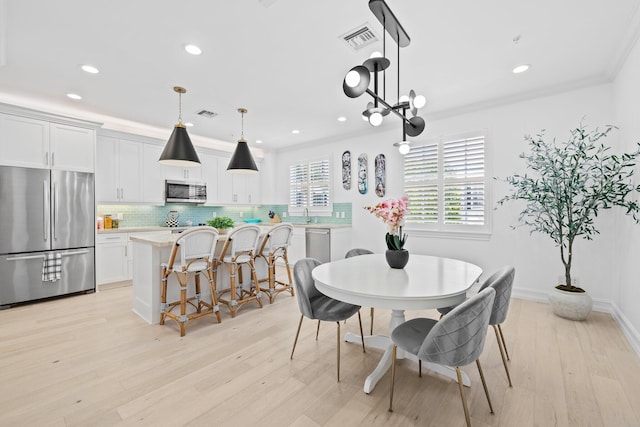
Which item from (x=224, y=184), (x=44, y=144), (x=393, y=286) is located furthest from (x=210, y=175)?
(x=393, y=286)

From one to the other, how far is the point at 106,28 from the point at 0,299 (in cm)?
354

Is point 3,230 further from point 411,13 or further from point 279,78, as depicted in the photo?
point 411,13

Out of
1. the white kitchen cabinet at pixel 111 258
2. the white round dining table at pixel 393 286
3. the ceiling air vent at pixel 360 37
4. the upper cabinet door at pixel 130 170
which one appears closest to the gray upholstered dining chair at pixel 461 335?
the white round dining table at pixel 393 286

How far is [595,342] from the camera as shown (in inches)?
102

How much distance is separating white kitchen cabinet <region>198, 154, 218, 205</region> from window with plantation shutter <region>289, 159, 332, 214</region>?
1667mm

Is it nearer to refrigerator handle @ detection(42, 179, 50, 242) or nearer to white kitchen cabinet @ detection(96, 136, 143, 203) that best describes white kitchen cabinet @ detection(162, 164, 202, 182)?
white kitchen cabinet @ detection(96, 136, 143, 203)

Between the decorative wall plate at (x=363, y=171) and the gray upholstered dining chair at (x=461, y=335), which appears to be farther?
the decorative wall plate at (x=363, y=171)

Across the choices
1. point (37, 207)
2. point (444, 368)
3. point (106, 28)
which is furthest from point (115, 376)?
point (37, 207)

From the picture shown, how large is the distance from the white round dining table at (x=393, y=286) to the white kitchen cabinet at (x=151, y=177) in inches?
170

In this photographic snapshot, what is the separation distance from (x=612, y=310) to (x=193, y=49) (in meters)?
5.22

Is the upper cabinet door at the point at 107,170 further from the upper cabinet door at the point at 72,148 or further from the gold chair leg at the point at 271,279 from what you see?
the gold chair leg at the point at 271,279

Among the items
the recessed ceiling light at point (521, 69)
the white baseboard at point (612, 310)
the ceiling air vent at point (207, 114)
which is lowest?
the white baseboard at point (612, 310)

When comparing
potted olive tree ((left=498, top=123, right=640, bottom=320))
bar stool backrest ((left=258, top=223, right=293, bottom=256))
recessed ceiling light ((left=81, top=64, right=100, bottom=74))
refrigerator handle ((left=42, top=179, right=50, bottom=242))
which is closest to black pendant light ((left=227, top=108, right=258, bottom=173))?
bar stool backrest ((left=258, top=223, right=293, bottom=256))

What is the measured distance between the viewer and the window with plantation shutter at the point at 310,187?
607cm
